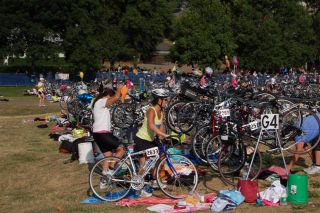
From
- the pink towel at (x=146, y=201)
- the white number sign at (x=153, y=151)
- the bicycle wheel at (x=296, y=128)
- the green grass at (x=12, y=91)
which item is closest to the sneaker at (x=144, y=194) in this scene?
the pink towel at (x=146, y=201)

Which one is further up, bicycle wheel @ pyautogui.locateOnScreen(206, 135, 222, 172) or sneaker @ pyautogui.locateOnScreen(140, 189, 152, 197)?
bicycle wheel @ pyautogui.locateOnScreen(206, 135, 222, 172)

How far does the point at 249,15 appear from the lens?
56062 millimetres

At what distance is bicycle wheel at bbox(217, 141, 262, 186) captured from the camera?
10.2 m

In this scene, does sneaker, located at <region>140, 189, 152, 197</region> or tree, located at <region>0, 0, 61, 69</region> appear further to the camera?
tree, located at <region>0, 0, 61, 69</region>

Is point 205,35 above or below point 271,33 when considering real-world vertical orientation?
below

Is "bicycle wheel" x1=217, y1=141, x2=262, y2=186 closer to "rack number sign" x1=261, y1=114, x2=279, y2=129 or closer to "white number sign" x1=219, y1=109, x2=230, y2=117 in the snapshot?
"rack number sign" x1=261, y1=114, x2=279, y2=129

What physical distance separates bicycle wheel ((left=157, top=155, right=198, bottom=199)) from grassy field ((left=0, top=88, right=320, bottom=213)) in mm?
501

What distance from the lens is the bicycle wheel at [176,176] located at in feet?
31.3

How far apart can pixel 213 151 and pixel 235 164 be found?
54cm

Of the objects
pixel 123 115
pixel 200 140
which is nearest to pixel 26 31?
pixel 123 115

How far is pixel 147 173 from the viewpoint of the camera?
9719 mm

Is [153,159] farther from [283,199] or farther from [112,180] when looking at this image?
[283,199]

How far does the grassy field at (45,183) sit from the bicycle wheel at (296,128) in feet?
2.38

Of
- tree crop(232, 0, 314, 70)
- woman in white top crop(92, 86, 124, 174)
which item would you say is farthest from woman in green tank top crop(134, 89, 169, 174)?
tree crop(232, 0, 314, 70)
